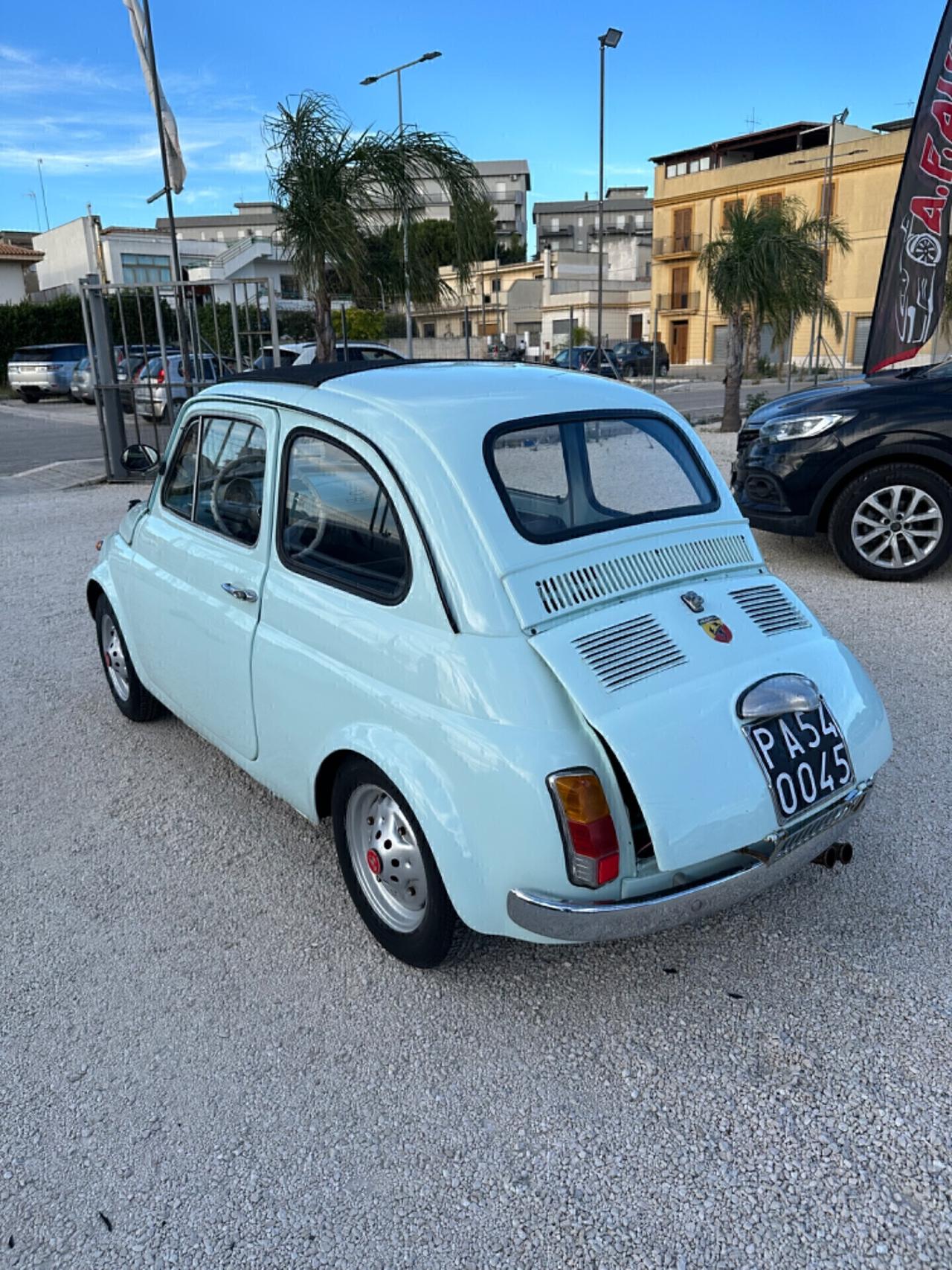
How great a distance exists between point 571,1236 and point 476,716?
1161mm

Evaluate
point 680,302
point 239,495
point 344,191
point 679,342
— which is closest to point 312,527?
point 239,495

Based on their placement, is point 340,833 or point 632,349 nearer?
point 340,833

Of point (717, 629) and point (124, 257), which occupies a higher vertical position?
point (124, 257)

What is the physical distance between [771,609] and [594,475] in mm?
768

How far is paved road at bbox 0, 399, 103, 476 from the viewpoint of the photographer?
52.4 feet

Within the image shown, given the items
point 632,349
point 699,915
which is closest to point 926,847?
point 699,915

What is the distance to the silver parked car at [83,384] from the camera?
26125 mm

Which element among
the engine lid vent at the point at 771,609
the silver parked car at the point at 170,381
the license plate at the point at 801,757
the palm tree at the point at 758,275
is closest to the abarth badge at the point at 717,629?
the engine lid vent at the point at 771,609

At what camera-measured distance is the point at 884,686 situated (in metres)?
4.92

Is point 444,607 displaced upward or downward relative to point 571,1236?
upward

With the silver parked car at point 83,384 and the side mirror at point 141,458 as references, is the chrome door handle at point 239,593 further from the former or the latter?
the silver parked car at point 83,384

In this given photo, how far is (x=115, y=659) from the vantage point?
15.5 ft

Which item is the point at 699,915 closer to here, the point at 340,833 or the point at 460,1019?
the point at 460,1019

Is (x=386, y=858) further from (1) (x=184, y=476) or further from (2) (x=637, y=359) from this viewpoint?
(2) (x=637, y=359)
